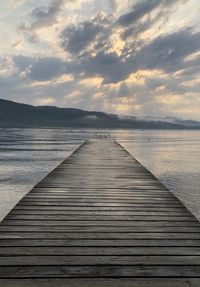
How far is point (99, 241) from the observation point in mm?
7512

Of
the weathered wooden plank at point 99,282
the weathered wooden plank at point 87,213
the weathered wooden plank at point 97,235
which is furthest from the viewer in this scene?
the weathered wooden plank at point 87,213

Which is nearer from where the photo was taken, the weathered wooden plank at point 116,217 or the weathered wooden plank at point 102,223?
the weathered wooden plank at point 102,223

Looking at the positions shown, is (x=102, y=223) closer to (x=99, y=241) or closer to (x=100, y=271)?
(x=99, y=241)

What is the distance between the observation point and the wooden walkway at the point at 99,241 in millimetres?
5812

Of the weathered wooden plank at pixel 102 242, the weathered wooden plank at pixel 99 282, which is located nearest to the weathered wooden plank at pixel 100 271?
the weathered wooden plank at pixel 99 282

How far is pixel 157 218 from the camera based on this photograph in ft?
31.4

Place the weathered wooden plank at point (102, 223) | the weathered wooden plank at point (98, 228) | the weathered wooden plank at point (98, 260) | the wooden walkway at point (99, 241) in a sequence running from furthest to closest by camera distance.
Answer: the weathered wooden plank at point (102, 223) → the weathered wooden plank at point (98, 228) → the weathered wooden plank at point (98, 260) → the wooden walkway at point (99, 241)

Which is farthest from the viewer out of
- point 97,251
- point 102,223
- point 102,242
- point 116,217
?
point 116,217

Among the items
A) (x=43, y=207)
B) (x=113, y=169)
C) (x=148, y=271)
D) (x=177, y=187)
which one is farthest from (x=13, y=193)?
(x=148, y=271)

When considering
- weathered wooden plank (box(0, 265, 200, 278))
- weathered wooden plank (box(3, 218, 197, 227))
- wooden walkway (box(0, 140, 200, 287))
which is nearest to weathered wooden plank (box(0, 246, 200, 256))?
wooden walkway (box(0, 140, 200, 287))

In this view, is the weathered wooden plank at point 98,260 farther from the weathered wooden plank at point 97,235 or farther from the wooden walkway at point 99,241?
the weathered wooden plank at point 97,235

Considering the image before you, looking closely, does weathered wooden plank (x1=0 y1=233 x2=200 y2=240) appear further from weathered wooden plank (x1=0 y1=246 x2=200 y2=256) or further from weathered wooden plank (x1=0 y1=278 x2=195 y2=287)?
weathered wooden plank (x1=0 y1=278 x2=195 y2=287)

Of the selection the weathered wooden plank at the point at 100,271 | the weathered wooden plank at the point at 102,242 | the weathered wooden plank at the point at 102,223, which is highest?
the weathered wooden plank at the point at 100,271

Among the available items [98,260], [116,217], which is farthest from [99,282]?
[116,217]
